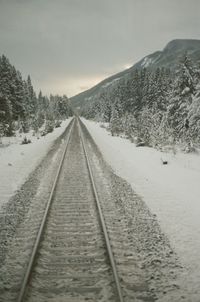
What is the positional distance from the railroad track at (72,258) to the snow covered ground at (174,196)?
1.56 metres

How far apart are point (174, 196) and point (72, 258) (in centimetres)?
622

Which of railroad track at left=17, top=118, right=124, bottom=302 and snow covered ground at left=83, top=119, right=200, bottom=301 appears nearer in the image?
railroad track at left=17, top=118, right=124, bottom=302

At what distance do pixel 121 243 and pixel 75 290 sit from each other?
7.17 feet

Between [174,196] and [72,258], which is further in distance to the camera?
[174,196]

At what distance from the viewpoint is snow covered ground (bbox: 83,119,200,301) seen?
6.92 meters

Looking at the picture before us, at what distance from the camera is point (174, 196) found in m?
11.8

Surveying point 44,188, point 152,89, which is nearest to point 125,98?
point 152,89

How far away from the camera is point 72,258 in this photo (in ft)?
21.6

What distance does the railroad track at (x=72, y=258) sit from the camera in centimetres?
536

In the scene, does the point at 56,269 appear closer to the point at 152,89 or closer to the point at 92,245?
the point at 92,245

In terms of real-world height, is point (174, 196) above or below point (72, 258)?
below

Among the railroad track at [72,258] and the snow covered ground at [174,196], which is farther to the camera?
the snow covered ground at [174,196]

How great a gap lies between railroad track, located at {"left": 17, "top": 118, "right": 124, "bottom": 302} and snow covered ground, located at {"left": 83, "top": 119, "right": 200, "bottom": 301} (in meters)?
1.56

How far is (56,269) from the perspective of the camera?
612 cm
